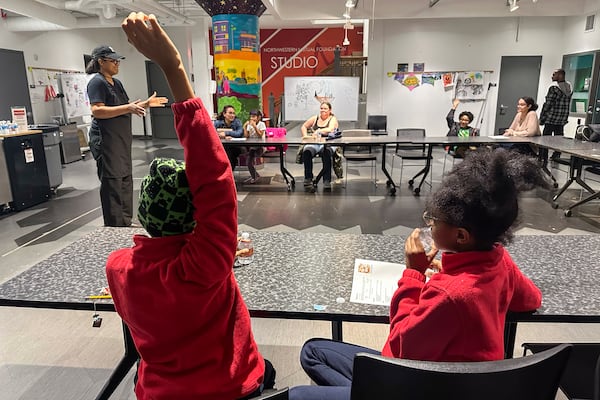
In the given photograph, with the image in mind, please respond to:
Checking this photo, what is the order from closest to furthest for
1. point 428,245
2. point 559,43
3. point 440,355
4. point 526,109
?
point 440,355 → point 428,245 → point 526,109 → point 559,43

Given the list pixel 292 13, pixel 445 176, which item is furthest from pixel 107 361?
pixel 292 13

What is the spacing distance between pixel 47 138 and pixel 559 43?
34.1 ft

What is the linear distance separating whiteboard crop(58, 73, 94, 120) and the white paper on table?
29.0 feet

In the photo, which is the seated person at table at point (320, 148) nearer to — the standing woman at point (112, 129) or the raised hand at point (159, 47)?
the standing woman at point (112, 129)

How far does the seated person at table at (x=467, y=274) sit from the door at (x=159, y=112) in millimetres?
11354

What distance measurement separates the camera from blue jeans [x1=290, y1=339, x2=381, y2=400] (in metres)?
1.16

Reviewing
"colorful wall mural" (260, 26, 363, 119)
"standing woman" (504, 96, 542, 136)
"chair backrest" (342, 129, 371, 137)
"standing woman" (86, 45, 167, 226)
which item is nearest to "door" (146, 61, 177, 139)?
"colorful wall mural" (260, 26, 363, 119)

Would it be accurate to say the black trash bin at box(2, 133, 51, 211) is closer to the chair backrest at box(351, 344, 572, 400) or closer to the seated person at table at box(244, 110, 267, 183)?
the seated person at table at box(244, 110, 267, 183)

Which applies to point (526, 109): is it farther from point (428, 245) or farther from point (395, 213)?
point (428, 245)

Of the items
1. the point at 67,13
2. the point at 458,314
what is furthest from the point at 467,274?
the point at 67,13

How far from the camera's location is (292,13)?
9625mm

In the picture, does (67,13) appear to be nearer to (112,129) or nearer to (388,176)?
(112,129)

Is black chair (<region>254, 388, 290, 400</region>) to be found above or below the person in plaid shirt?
below

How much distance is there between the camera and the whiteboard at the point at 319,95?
970cm
